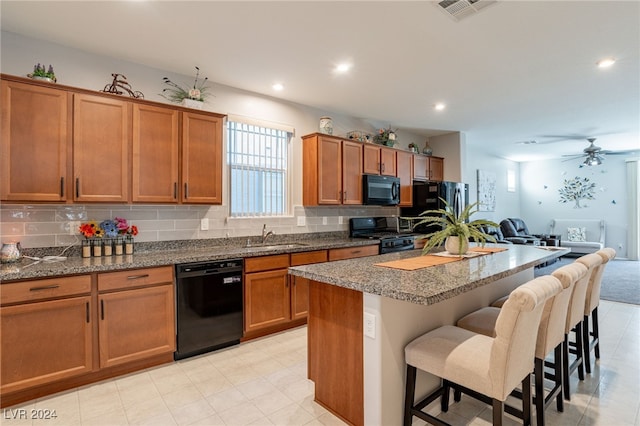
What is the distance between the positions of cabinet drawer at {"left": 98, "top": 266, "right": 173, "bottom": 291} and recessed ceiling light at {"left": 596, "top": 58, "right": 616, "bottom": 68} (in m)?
4.29

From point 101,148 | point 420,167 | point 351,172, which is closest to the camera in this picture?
point 101,148

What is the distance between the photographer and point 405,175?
534cm

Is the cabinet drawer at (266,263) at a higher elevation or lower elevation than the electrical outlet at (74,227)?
lower

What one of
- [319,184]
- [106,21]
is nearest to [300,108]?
[319,184]

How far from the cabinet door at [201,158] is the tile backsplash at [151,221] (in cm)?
30

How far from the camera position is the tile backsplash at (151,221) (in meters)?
2.63

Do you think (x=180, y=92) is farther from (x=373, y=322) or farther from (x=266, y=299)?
(x=373, y=322)

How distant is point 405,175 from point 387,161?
0.50m

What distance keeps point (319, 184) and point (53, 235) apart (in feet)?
8.78

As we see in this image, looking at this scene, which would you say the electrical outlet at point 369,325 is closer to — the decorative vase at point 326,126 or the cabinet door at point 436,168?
the decorative vase at point 326,126

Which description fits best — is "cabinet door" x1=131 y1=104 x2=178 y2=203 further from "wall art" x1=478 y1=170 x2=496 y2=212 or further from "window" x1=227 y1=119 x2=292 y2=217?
"wall art" x1=478 y1=170 x2=496 y2=212

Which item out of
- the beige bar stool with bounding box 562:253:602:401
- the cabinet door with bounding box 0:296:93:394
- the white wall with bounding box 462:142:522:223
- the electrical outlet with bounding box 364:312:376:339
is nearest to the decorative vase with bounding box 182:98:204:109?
the cabinet door with bounding box 0:296:93:394

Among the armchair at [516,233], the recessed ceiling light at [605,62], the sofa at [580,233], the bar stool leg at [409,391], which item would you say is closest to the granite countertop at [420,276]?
the bar stool leg at [409,391]

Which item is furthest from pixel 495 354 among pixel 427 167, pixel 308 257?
pixel 427 167
